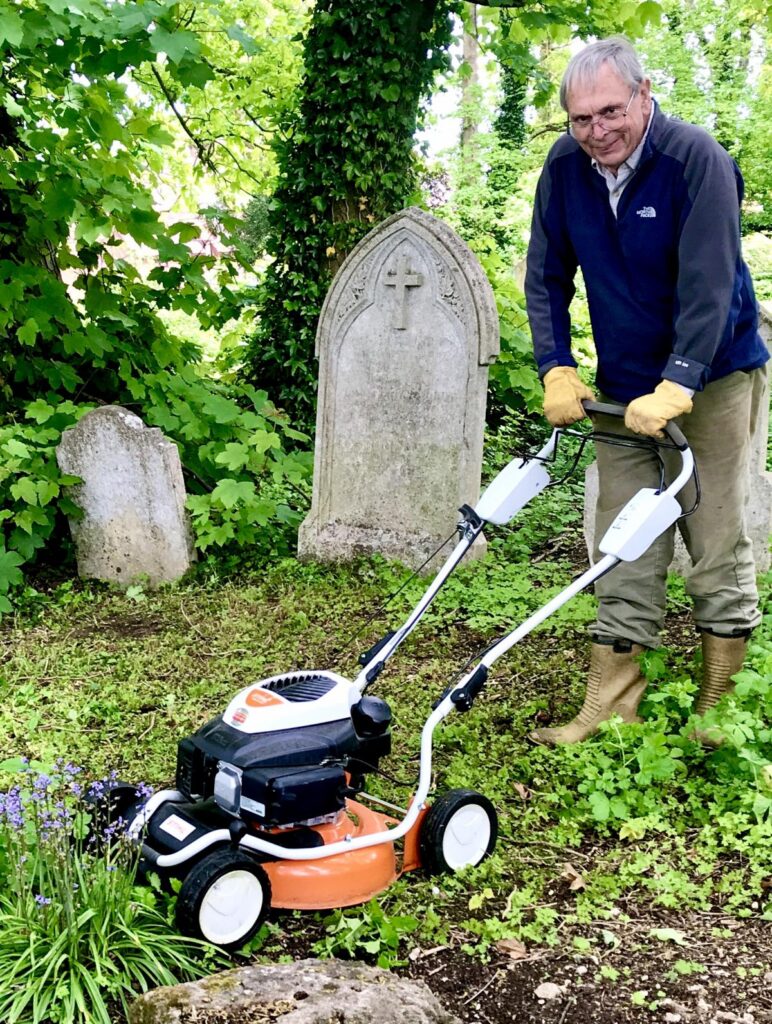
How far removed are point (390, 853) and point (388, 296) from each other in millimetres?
3337

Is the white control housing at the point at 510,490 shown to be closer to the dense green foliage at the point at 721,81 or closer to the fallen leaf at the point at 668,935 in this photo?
the fallen leaf at the point at 668,935

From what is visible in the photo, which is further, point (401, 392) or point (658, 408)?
point (401, 392)

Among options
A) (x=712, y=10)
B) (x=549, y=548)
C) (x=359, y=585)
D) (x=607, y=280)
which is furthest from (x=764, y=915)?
(x=712, y=10)

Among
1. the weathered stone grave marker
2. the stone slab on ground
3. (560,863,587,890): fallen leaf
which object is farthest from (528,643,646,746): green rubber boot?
the weathered stone grave marker

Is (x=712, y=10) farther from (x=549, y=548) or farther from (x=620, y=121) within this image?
(x=620, y=121)

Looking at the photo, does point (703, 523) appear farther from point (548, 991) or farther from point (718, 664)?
point (548, 991)

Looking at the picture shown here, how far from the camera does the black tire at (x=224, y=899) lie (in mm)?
2295

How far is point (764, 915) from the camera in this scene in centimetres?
266

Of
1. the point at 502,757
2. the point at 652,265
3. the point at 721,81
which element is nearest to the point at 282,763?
the point at 502,757

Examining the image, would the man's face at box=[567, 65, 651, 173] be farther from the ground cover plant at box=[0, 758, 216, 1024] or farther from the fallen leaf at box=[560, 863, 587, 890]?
the ground cover plant at box=[0, 758, 216, 1024]

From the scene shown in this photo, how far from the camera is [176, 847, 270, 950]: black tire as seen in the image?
229 cm

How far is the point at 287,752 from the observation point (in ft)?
8.18

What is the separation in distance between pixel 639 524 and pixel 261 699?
3.81ft

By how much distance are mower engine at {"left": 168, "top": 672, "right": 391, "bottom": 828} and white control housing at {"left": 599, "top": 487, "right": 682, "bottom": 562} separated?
80 centimetres
